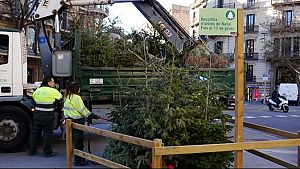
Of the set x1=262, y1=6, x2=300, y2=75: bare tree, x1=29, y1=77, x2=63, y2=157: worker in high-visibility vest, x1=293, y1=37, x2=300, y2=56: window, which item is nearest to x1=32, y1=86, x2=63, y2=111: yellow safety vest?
x1=29, y1=77, x2=63, y2=157: worker in high-visibility vest

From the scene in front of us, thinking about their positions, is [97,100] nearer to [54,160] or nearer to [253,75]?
[54,160]

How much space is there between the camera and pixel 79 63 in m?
9.46

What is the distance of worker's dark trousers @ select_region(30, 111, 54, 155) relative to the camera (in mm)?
8359

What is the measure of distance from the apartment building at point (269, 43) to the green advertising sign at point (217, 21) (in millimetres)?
39899

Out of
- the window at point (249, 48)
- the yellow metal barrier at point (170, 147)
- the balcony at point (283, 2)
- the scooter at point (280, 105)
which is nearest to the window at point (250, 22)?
the window at point (249, 48)

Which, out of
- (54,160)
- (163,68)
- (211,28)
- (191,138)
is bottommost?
(54,160)

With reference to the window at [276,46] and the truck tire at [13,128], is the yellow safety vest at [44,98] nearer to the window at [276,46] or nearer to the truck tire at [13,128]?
the truck tire at [13,128]

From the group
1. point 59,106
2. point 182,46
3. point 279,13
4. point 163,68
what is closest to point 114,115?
point 163,68

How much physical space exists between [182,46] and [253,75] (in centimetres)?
4516

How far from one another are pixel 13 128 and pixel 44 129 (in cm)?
87

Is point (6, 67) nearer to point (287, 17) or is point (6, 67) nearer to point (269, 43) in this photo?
point (269, 43)

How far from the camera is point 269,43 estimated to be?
160ft

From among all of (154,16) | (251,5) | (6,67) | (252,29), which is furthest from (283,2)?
(6,67)

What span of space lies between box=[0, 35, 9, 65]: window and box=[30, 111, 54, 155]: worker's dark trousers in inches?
56.9
